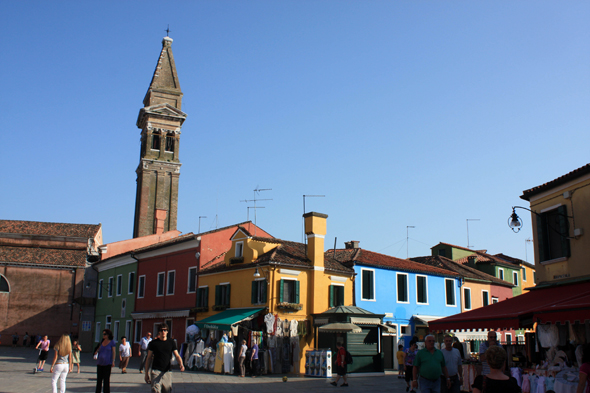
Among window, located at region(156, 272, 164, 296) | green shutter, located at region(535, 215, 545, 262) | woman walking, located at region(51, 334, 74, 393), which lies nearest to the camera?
woman walking, located at region(51, 334, 74, 393)

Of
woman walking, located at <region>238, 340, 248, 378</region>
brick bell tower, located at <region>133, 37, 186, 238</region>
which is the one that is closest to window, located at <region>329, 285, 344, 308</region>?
woman walking, located at <region>238, 340, 248, 378</region>

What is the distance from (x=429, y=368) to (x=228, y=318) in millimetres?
14848

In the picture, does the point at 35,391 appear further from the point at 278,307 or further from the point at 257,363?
the point at 278,307

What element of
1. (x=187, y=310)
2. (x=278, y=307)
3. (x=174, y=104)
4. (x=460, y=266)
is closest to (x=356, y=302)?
(x=278, y=307)

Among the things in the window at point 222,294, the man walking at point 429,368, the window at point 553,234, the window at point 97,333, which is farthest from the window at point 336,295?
the window at point 97,333

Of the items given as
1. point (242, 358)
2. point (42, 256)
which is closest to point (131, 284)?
point (42, 256)

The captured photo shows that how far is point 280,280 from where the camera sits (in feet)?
72.0

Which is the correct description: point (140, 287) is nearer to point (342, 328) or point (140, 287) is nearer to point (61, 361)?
point (342, 328)

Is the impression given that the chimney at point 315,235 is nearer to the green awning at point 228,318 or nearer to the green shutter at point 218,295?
the green awning at point 228,318

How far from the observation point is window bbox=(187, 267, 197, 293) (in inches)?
1033

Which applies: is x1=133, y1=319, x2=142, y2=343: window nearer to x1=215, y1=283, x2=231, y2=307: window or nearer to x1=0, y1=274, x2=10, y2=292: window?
x1=215, y1=283, x2=231, y2=307: window

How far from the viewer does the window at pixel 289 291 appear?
2189 cm

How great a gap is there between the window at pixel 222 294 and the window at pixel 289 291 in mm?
2987

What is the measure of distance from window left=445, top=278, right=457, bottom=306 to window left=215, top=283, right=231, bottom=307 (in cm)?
1234
